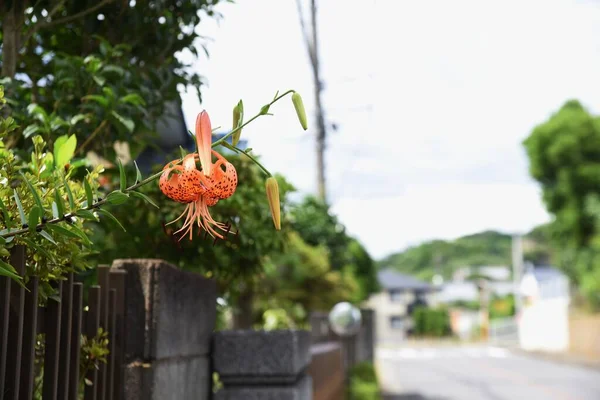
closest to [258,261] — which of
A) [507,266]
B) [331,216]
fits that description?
[331,216]

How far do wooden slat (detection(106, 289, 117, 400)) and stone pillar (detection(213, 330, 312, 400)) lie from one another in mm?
1128

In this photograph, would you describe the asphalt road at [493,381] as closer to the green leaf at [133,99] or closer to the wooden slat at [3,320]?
the green leaf at [133,99]

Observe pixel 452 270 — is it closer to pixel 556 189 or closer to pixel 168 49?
pixel 556 189

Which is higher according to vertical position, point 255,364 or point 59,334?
point 59,334

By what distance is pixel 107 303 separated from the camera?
290 centimetres

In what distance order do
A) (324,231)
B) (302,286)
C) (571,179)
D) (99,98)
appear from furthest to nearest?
(571,179)
(302,286)
(324,231)
(99,98)

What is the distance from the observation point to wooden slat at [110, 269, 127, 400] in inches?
119

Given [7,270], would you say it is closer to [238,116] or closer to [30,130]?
[238,116]

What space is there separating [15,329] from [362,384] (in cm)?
1240

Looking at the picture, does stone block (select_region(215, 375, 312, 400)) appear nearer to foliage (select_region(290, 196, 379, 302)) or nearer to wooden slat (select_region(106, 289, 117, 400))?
wooden slat (select_region(106, 289, 117, 400))

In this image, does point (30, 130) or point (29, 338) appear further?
point (30, 130)

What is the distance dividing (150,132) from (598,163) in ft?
144

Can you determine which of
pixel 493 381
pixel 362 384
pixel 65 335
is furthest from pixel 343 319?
pixel 493 381

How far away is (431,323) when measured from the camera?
7425 centimetres
